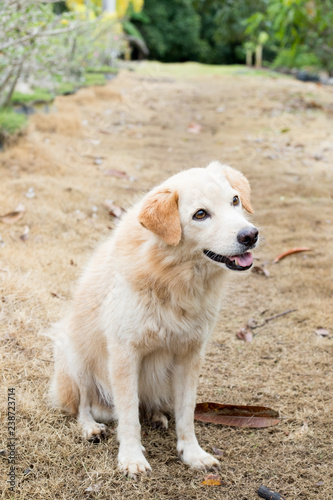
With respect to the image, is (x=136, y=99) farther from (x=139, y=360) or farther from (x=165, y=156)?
(x=139, y=360)

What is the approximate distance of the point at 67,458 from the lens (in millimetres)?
2662

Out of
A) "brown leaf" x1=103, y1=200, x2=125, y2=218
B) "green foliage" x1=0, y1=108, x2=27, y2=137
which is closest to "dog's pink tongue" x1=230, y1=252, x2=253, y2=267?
"brown leaf" x1=103, y1=200, x2=125, y2=218

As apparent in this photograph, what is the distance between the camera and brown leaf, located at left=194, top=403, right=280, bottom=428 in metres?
3.07

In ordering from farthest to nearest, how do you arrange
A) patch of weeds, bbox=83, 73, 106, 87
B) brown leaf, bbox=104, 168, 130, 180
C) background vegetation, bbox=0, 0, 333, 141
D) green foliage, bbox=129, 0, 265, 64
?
green foliage, bbox=129, 0, 265, 64 < patch of weeds, bbox=83, 73, 106, 87 < brown leaf, bbox=104, 168, 130, 180 < background vegetation, bbox=0, 0, 333, 141

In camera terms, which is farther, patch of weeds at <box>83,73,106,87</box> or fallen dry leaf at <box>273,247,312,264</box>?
patch of weeds at <box>83,73,106,87</box>

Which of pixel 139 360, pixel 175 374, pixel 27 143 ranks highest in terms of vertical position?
pixel 139 360

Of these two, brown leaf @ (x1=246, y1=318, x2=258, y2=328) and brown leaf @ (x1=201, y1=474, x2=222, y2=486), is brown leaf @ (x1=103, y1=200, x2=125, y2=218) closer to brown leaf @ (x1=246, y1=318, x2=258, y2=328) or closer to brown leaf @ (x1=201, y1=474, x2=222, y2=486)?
brown leaf @ (x1=246, y1=318, x2=258, y2=328)

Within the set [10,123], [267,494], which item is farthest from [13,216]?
[267,494]

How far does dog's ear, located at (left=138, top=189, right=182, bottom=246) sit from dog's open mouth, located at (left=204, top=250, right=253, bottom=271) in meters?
0.20

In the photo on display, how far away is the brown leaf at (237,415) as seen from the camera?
3066 millimetres

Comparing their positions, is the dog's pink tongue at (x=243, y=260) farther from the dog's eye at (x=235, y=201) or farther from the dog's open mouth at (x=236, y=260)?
the dog's eye at (x=235, y=201)

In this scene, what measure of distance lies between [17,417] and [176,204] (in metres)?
1.47

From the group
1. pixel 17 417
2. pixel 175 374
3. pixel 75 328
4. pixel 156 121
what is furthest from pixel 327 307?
pixel 156 121

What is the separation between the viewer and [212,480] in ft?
8.51
